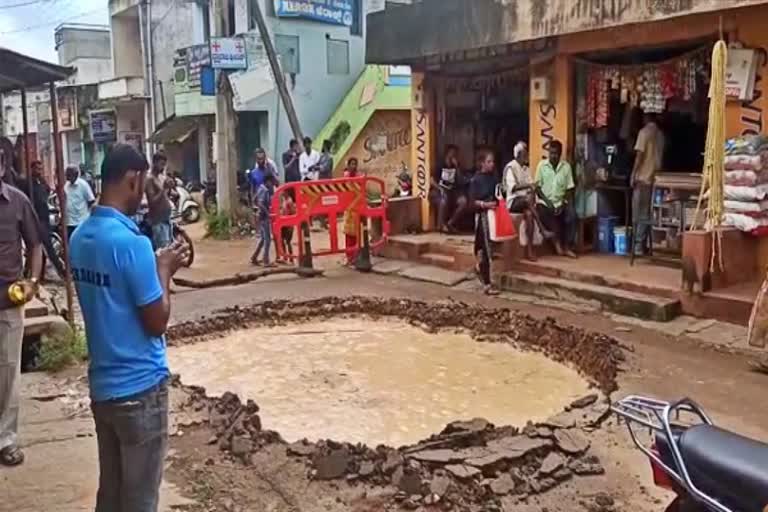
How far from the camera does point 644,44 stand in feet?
32.7

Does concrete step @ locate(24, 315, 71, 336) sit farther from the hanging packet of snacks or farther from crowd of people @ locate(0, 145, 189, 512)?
the hanging packet of snacks

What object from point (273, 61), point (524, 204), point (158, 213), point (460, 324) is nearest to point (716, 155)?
point (524, 204)

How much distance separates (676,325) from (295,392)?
12.9 ft

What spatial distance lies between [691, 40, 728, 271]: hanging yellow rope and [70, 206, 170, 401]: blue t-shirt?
664 centimetres

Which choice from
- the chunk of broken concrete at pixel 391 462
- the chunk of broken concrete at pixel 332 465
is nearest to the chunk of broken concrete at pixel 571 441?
the chunk of broken concrete at pixel 391 462

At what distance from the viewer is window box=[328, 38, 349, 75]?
71.9ft

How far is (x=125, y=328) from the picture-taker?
300 cm

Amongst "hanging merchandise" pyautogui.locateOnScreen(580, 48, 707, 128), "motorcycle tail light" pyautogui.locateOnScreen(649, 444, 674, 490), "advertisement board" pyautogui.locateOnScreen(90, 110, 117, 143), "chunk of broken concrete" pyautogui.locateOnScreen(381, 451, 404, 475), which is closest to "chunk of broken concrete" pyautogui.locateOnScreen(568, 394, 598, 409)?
"chunk of broken concrete" pyautogui.locateOnScreen(381, 451, 404, 475)

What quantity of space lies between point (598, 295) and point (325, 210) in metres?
4.41

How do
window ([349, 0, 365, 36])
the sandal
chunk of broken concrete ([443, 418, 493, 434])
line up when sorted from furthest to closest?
window ([349, 0, 365, 36]), chunk of broken concrete ([443, 418, 493, 434]), the sandal

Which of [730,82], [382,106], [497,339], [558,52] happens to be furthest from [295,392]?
[382,106]

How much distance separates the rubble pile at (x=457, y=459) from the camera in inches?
176

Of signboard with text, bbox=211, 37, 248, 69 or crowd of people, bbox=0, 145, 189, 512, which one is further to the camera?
A: signboard with text, bbox=211, 37, 248, 69

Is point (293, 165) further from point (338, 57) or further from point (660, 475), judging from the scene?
point (660, 475)
